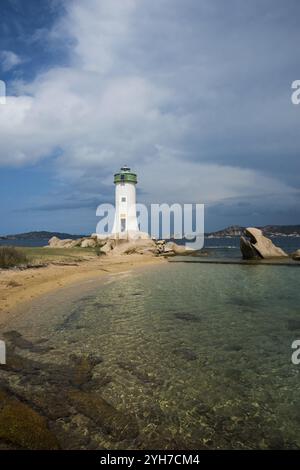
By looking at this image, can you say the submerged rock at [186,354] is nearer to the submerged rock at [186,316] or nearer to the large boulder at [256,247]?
the submerged rock at [186,316]

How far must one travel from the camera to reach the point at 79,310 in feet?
36.9

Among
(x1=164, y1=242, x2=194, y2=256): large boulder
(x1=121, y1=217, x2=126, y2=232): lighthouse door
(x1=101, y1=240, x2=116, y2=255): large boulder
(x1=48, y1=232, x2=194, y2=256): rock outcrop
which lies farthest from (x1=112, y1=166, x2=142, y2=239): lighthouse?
A: (x1=164, y1=242, x2=194, y2=256): large boulder

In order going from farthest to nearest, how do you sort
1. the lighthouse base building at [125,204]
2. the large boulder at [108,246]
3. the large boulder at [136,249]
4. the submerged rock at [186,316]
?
the lighthouse base building at [125,204], the large boulder at [108,246], the large boulder at [136,249], the submerged rock at [186,316]

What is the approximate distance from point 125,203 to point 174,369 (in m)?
48.1

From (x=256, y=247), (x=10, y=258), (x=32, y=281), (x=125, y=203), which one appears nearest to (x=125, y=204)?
(x=125, y=203)

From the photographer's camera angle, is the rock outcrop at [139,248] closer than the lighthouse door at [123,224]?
Yes

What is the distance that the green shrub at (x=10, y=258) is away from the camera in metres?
20.6

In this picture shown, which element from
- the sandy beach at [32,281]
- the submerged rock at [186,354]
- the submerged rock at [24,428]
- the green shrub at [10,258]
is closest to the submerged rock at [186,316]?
the submerged rock at [186,354]

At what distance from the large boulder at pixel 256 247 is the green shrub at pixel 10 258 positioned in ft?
73.8

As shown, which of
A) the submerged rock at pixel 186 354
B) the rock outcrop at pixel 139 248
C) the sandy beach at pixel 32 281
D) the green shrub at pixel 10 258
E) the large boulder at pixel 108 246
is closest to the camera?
the submerged rock at pixel 186 354

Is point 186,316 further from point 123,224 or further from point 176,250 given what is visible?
point 123,224

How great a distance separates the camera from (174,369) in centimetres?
624

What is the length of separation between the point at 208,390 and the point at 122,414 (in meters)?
1.61

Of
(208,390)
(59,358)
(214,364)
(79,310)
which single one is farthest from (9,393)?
(79,310)
